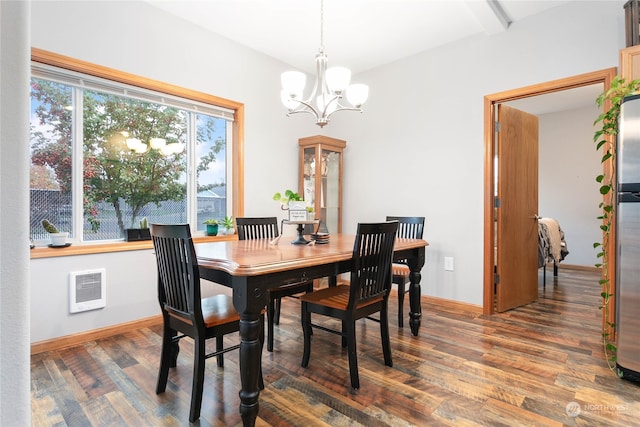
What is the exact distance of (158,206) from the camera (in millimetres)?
3105

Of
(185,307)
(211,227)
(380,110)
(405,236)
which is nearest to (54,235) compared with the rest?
(211,227)

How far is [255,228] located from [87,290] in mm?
1334

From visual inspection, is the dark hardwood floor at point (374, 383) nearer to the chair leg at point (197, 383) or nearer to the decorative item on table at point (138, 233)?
the chair leg at point (197, 383)

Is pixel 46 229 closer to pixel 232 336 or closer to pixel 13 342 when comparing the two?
pixel 232 336

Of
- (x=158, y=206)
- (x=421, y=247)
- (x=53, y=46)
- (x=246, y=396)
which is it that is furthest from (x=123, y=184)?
(x=421, y=247)

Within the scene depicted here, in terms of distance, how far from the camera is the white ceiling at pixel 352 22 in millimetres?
2826

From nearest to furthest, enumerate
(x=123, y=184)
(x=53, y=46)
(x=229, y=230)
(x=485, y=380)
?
(x=485, y=380) → (x=53, y=46) → (x=123, y=184) → (x=229, y=230)

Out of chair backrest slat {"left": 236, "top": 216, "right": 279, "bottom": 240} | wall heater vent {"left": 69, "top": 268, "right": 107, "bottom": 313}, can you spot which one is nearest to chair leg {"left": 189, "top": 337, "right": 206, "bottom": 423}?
chair backrest slat {"left": 236, "top": 216, "right": 279, "bottom": 240}

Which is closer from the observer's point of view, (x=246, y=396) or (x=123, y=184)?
(x=246, y=396)

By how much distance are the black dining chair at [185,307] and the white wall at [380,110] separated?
1.22 metres

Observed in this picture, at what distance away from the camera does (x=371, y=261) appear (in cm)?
199

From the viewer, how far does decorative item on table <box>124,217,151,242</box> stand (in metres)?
2.86

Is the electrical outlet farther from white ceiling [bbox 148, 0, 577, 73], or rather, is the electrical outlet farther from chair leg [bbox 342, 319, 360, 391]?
Answer: white ceiling [bbox 148, 0, 577, 73]

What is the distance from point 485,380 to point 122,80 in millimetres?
3361
